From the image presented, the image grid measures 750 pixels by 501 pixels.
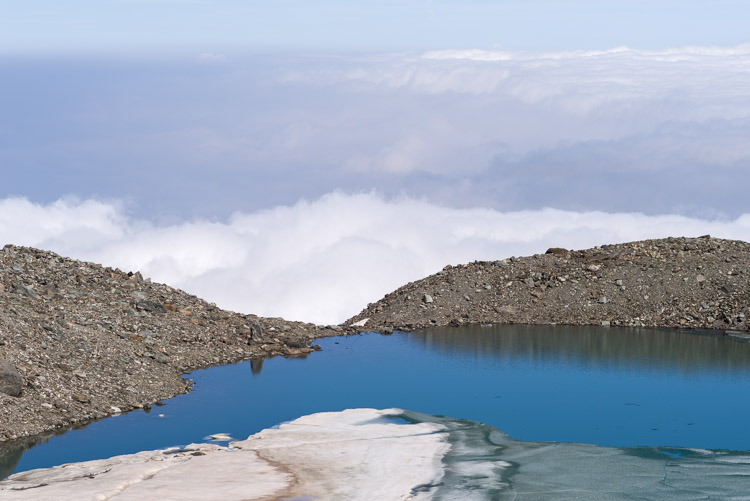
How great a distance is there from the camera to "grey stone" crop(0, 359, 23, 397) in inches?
990

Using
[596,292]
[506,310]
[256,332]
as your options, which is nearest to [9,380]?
[256,332]

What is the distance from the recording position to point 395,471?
20.9m

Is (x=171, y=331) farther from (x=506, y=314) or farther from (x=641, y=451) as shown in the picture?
(x=641, y=451)

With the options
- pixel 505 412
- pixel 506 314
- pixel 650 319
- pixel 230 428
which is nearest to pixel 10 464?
pixel 230 428

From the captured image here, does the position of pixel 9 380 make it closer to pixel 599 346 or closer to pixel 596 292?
pixel 599 346

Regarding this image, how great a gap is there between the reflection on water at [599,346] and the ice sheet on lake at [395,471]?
471 inches

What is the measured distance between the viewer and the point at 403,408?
2797cm

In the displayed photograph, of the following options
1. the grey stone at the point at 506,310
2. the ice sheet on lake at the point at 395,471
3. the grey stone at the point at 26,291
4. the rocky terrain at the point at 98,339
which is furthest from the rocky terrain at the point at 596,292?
the ice sheet on lake at the point at 395,471

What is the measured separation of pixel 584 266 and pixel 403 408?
68.3ft

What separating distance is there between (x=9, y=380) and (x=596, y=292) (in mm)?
29014

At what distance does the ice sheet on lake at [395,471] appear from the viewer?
62.5ft

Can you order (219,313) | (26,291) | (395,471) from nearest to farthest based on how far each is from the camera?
(395,471)
(26,291)
(219,313)

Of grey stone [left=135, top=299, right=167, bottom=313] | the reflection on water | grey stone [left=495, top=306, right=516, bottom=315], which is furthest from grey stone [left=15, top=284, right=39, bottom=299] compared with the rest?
grey stone [left=495, top=306, right=516, bottom=315]

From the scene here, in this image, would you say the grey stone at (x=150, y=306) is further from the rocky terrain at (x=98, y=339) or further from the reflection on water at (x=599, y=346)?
the reflection on water at (x=599, y=346)
